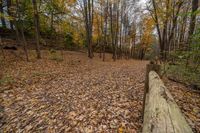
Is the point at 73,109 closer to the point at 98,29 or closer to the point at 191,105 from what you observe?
the point at 191,105

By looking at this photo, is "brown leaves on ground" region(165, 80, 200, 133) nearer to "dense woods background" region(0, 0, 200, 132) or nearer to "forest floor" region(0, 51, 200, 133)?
"forest floor" region(0, 51, 200, 133)

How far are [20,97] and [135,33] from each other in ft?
86.0

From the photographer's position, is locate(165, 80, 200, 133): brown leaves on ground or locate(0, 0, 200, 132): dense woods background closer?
locate(165, 80, 200, 133): brown leaves on ground

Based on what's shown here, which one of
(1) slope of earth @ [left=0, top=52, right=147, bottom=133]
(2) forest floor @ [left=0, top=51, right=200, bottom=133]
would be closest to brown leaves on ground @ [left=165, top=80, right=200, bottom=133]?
(2) forest floor @ [left=0, top=51, right=200, bottom=133]

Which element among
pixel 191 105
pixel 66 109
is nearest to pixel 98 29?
pixel 66 109

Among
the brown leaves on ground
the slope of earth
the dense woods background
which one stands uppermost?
the dense woods background

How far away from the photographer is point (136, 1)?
61.4 ft

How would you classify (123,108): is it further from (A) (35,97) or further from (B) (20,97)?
(B) (20,97)

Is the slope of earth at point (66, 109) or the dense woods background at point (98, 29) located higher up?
the dense woods background at point (98, 29)

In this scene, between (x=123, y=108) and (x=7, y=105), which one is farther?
(x=7, y=105)

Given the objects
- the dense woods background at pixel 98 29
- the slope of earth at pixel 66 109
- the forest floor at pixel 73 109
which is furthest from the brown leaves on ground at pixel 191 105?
the slope of earth at pixel 66 109

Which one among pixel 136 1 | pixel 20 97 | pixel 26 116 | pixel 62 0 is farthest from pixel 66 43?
pixel 26 116

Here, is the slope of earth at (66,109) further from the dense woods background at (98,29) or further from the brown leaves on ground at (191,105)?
the dense woods background at (98,29)

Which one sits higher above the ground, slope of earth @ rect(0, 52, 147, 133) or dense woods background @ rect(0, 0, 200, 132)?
dense woods background @ rect(0, 0, 200, 132)
